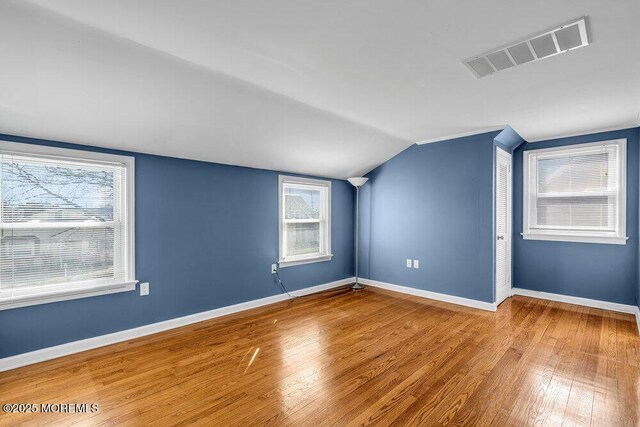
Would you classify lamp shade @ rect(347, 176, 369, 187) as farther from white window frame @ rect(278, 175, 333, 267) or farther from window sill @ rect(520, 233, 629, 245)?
window sill @ rect(520, 233, 629, 245)

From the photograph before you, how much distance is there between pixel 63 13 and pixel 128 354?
2.45 meters

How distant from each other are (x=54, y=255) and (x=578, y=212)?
568 centimetres

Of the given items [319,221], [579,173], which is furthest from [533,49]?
[319,221]

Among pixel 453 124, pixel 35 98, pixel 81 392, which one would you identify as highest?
pixel 453 124

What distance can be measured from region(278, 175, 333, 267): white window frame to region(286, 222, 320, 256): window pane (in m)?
0.07

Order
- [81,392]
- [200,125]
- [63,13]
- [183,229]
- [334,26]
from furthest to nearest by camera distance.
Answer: [183,229], [200,125], [81,392], [334,26], [63,13]

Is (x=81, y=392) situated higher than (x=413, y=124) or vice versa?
(x=413, y=124)

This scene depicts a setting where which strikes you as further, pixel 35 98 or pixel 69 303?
pixel 69 303

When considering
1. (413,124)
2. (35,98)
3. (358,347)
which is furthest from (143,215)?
(413,124)

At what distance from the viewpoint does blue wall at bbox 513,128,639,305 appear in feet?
11.9

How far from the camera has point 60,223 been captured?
8.74ft

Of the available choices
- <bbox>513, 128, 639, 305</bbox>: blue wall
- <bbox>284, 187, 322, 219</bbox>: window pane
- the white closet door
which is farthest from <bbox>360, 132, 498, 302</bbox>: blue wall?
<bbox>513, 128, 639, 305</bbox>: blue wall

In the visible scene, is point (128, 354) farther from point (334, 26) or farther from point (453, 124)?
point (453, 124)

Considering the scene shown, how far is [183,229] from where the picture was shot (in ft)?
10.9
